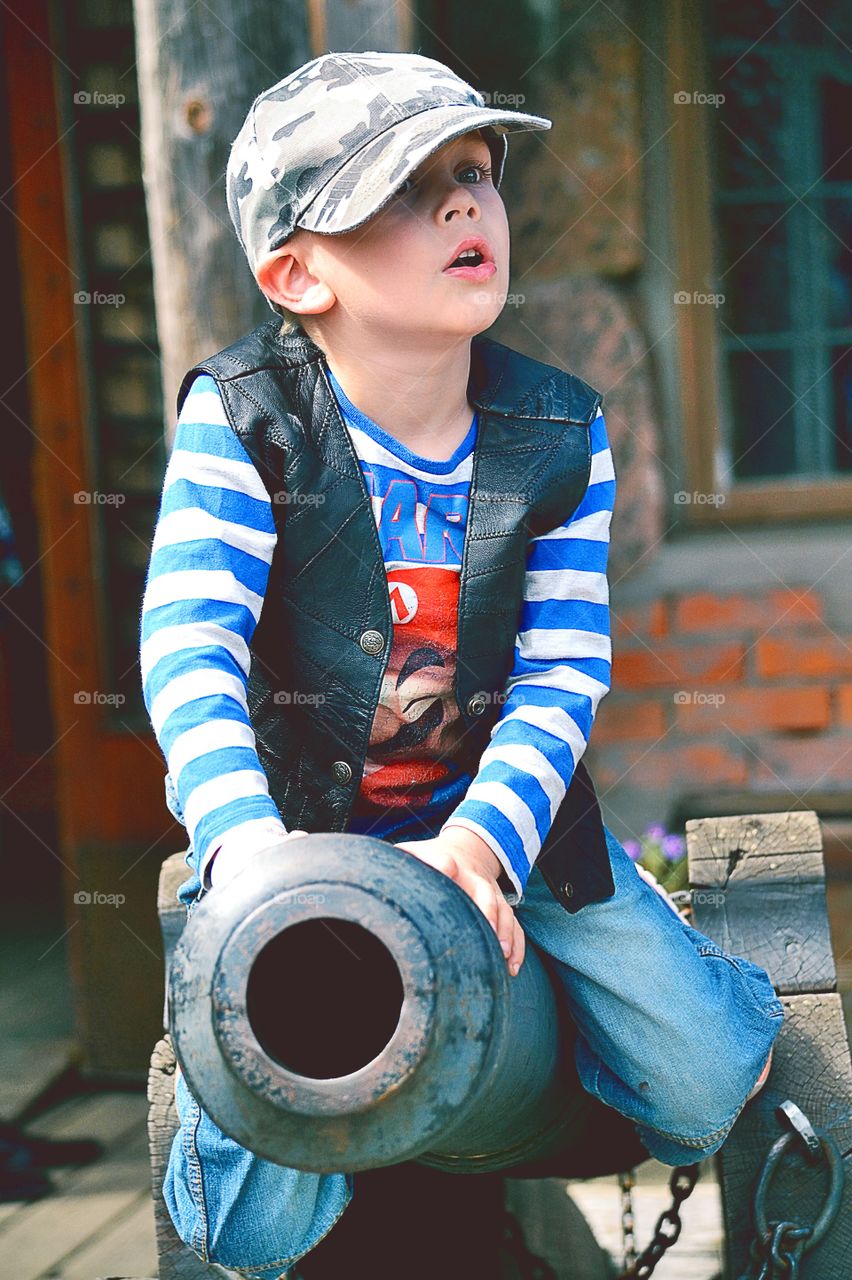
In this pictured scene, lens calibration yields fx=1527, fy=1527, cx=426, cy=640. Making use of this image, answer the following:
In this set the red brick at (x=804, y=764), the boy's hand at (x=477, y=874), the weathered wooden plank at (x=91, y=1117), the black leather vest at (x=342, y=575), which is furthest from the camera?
the red brick at (x=804, y=764)

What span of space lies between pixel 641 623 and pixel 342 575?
2210 mm

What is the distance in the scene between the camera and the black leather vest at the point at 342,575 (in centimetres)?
158

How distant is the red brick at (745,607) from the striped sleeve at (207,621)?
90.7 inches

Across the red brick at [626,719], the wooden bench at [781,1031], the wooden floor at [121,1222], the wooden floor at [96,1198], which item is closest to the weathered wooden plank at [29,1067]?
the wooden floor at [96,1198]

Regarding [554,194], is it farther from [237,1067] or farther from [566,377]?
[237,1067]

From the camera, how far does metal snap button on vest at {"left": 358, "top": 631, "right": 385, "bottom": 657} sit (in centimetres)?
159

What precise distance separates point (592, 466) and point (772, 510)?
2.22m

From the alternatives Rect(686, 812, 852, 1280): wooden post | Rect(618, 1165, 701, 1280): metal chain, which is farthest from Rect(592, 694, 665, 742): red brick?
Rect(618, 1165, 701, 1280): metal chain

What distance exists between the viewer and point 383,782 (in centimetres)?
166

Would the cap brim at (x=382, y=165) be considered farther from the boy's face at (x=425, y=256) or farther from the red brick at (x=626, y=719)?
the red brick at (x=626, y=719)

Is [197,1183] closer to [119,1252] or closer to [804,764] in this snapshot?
[119,1252]

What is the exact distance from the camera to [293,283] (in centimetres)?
161

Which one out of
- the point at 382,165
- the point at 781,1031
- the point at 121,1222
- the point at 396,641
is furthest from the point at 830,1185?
the point at 121,1222

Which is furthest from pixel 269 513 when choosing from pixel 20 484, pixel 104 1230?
pixel 20 484
